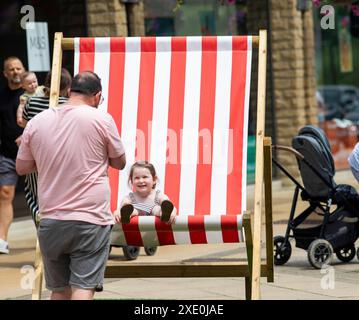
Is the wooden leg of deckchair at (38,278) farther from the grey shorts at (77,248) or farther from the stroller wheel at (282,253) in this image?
the stroller wheel at (282,253)

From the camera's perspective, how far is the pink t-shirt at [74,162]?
6.80 meters

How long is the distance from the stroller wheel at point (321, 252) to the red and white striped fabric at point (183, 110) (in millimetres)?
2686

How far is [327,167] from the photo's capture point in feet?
34.8

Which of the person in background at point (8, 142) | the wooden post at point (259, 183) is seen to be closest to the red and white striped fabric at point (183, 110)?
the wooden post at point (259, 183)

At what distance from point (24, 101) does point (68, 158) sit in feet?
14.6

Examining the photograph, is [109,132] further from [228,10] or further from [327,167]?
[228,10]

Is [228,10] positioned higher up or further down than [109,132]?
higher up

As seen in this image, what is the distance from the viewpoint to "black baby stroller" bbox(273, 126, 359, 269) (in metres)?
10.5

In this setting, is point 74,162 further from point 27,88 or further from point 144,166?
point 27,88

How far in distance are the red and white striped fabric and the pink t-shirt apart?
39.0 inches

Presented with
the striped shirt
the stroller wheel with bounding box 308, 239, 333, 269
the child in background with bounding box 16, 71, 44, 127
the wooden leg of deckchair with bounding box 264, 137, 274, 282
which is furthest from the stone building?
the wooden leg of deckchair with bounding box 264, 137, 274, 282
